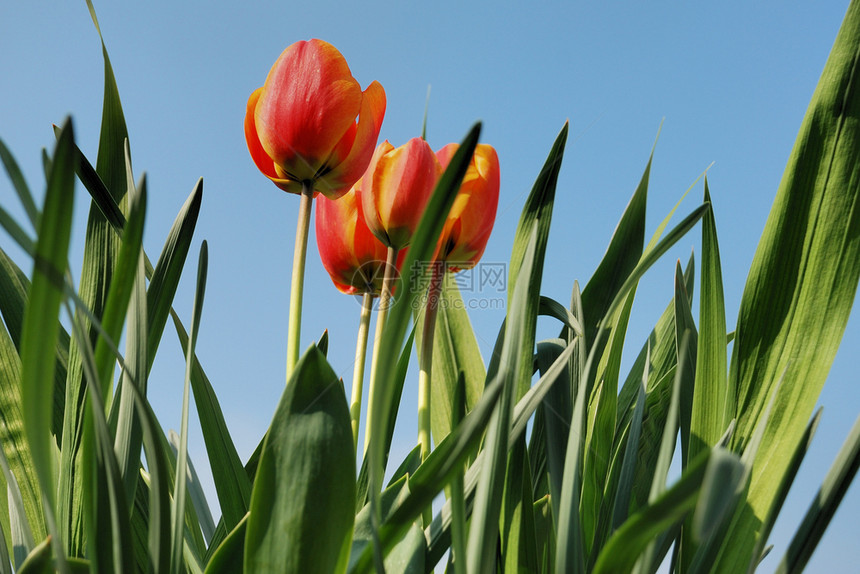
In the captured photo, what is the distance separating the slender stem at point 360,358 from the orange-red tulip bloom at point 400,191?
84 mm

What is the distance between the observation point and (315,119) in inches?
19.1

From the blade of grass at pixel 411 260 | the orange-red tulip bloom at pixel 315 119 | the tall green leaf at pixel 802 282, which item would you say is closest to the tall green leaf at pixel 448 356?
the orange-red tulip bloom at pixel 315 119

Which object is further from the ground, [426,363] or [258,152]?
[258,152]

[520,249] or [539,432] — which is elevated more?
[520,249]

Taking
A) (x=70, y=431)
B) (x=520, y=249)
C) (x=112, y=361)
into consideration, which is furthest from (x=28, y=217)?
(x=520, y=249)

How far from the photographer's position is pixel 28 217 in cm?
24

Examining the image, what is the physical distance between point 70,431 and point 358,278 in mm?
286

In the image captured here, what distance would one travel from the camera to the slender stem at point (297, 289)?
44cm

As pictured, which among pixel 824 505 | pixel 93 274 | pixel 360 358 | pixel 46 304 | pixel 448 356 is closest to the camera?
pixel 46 304

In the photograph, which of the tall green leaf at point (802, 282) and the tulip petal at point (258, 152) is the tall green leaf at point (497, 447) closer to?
the tall green leaf at point (802, 282)

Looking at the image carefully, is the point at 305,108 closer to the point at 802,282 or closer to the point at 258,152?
the point at 258,152

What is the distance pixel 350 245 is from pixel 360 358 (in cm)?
11

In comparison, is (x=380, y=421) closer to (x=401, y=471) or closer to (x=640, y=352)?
(x=401, y=471)

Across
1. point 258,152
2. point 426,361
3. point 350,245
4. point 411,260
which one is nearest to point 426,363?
point 426,361
